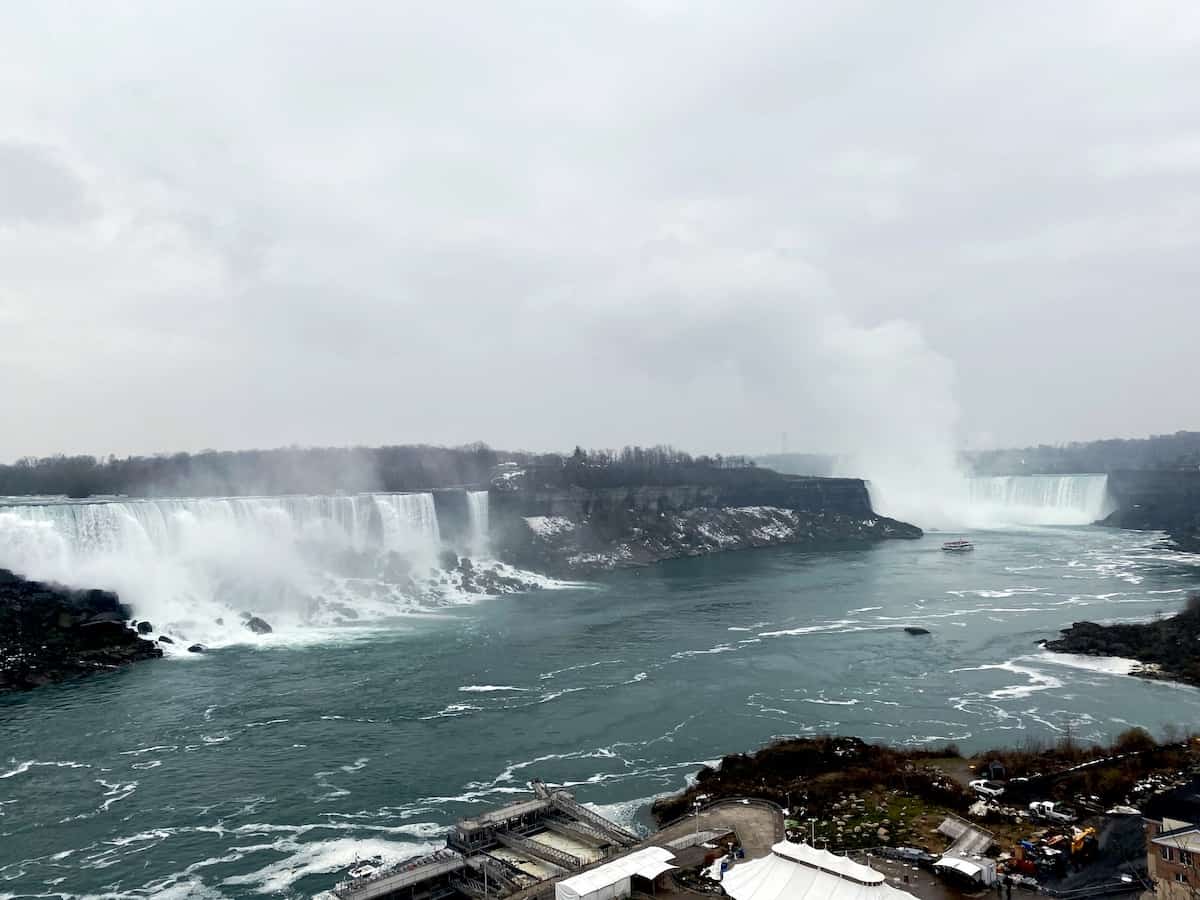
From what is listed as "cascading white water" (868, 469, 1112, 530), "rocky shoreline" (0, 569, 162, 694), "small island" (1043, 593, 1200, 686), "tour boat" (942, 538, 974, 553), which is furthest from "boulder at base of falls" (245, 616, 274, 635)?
"cascading white water" (868, 469, 1112, 530)

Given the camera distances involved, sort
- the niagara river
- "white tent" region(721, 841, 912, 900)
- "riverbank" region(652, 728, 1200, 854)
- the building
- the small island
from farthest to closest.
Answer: the small island
the niagara river
"riverbank" region(652, 728, 1200, 854)
"white tent" region(721, 841, 912, 900)
the building

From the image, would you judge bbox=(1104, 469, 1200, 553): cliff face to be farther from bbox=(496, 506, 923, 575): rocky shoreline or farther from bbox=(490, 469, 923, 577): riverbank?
bbox=(490, 469, 923, 577): riverbank

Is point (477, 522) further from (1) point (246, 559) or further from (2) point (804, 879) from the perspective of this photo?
(2) point (804, 879)

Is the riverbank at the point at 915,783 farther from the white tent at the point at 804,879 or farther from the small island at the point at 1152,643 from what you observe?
the small island at the point at 1152,643

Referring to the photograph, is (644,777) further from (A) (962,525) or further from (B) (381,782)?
(A) (962,525)

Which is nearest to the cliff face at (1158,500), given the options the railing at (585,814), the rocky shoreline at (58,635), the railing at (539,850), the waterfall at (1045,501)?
the waterfall at (1045,501)

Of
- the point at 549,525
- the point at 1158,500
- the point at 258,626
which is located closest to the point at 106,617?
the point at 258,626
